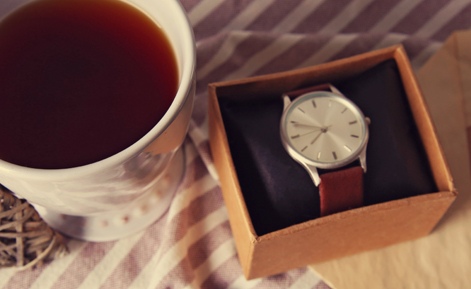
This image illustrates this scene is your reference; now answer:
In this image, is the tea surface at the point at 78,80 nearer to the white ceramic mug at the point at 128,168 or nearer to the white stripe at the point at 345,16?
the white ceramic mug at the point at 128,168

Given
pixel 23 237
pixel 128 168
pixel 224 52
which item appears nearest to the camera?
pixel 128 168

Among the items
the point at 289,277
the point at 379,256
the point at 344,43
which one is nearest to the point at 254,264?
the point at 289,277

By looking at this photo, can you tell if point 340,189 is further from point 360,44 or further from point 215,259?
point 360,44

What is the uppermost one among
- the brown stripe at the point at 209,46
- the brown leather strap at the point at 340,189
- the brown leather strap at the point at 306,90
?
the brown stripe at the point at 209,46

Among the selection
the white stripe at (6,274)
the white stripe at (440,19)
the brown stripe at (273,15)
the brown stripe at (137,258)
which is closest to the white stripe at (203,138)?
the brown stripe at (137,258)

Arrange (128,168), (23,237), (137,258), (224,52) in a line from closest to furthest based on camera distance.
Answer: (128,168) < (23,237) < (137,258) < (224,52)

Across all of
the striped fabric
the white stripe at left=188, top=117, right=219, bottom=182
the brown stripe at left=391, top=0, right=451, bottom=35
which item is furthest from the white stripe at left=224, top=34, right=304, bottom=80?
the brown stripe at left=391, top=0, right=451, bottom=35

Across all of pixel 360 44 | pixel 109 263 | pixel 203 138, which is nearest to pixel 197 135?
pixel 203 138
